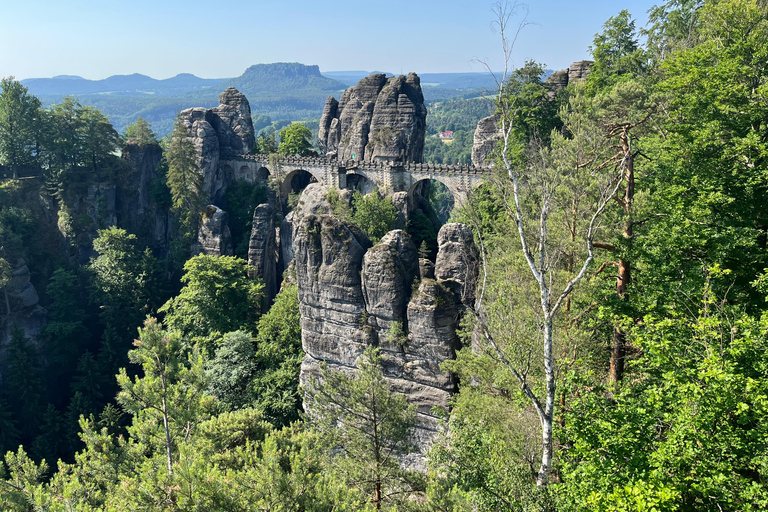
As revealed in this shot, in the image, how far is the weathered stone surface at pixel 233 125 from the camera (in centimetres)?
5678

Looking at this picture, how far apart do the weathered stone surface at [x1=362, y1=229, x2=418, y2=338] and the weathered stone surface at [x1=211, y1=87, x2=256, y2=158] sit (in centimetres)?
3640

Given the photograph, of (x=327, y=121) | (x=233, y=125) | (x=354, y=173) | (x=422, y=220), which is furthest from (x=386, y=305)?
(x=233, y=125)

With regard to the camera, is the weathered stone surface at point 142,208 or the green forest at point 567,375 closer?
the green forest at point 567,375

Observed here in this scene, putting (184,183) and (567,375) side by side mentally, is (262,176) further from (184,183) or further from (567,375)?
(567,375)

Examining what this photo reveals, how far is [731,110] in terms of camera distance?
52.1ft

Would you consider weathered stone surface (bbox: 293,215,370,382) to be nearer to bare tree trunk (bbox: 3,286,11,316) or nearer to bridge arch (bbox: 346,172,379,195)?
bridge arch (bbox: 346,172,379,195)

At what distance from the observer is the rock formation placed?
2408cm

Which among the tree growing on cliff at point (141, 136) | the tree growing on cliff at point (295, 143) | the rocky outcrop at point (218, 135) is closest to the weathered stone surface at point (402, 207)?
the tree growing on cliff at point (295, 143)

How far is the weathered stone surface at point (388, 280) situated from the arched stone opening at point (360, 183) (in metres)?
23.5

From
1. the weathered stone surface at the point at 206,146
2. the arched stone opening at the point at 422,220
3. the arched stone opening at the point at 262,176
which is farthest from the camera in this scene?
the arched stone opening at the point at 262,176

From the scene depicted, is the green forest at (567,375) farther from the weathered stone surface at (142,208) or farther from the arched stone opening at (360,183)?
the weathered stone surface at (142,208)

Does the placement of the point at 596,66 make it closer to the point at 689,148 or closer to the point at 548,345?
the point at 689,148

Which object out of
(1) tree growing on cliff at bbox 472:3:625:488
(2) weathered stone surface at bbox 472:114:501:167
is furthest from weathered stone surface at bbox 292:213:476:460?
(2) weathered stone surface at bbox 472:114:501:167

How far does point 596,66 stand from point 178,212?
3920 cm
